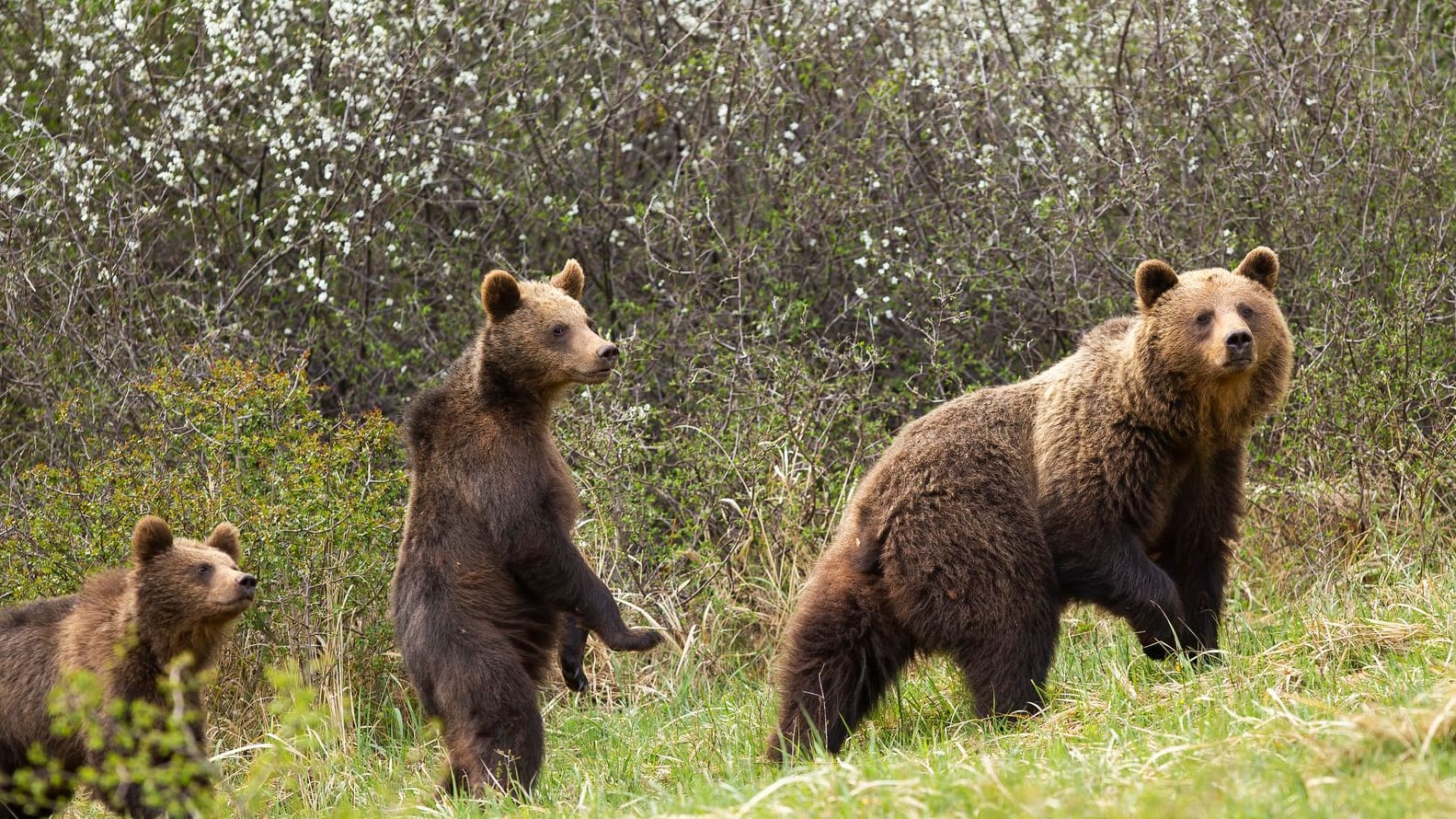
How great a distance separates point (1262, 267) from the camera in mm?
6566

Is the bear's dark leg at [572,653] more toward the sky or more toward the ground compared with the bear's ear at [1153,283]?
more toward the ground

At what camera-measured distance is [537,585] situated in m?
6.33

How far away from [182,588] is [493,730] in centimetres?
142

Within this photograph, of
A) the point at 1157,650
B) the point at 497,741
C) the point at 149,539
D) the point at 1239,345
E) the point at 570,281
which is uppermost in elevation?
the point at 570,281

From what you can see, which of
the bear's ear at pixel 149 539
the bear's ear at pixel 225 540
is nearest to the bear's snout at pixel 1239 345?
the bear's ear at pixel 225 540

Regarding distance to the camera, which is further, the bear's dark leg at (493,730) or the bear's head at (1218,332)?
the bear's head at (1218,332)

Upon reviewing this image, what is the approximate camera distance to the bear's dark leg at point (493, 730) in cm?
589

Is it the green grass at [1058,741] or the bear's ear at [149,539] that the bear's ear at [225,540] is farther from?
the green grass at [1058,741]

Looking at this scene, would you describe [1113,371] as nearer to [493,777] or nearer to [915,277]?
[493,777]

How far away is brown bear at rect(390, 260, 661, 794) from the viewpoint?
5996mm

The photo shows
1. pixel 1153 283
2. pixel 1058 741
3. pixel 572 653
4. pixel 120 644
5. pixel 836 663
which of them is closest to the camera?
pixel 1058 741

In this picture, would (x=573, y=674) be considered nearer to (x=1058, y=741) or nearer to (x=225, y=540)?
(x=225, y=540)

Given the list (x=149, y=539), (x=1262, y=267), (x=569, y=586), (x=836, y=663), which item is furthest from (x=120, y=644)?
(x=1262, y=267)

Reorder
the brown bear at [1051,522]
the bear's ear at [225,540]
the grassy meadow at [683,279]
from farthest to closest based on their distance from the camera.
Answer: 1. the grassy meadow at [683,279]
2. the bear's ear at [225,540]
3. the brown bear at [1051,522]
